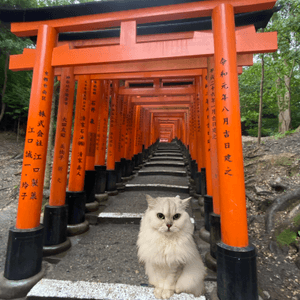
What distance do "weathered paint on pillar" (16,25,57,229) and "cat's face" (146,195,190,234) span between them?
6.27 feet

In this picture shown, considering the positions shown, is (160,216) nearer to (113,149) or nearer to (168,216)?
(168,216)

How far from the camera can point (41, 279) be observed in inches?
97.0

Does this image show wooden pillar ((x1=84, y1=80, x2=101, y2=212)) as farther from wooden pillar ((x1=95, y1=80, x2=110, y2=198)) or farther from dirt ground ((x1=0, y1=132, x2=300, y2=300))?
dirt ground ((x1=0, y1=132, x2=300, y2=300))

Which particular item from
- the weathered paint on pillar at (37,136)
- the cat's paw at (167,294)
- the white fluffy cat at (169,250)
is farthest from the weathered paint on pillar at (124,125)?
the cat's paw at (167,294)

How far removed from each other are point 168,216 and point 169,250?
341 mm

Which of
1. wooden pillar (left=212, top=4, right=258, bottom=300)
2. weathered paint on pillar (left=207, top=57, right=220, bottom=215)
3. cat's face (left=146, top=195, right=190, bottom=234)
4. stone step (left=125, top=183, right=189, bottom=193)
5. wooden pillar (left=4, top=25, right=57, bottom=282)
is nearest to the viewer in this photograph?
cat's face (left=146, top=195, right=190, bottom=234)

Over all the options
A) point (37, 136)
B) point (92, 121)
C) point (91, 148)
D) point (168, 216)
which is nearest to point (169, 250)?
point (168, 216)

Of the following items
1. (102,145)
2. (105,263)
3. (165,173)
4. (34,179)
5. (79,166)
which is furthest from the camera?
(165,173)

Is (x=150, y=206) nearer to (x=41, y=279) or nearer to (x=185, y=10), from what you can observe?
(x=41, y=279)

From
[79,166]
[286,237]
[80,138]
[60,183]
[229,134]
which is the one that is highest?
[80,138]

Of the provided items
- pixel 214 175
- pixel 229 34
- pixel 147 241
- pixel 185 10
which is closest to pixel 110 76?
pixel 185 10

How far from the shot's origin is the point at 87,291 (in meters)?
2.21

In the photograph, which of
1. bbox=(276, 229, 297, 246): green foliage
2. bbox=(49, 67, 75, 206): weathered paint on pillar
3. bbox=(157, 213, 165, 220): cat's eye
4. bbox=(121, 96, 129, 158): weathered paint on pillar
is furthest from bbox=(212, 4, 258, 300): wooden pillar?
bbox=(121, 96, 129, 158): weathered paint on pillar

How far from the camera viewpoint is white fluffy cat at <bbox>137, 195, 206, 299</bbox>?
1.80m
